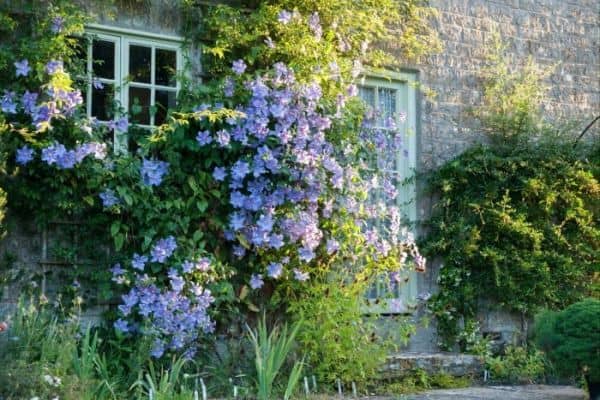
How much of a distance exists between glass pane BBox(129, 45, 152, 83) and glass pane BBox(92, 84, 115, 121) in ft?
0.79

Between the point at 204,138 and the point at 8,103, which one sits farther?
the point at 204,138

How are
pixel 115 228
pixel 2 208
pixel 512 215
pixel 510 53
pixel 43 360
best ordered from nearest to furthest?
pixel 43 360 < pixel 2 208 < pixel 115 228 < pixel 512 215 < pixel 510 53

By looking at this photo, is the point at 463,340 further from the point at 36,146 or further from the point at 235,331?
the point at 36,146

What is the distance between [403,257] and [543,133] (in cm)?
258

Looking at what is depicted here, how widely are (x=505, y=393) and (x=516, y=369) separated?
855 mm

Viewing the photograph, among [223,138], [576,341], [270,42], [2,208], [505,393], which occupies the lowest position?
[505,393]

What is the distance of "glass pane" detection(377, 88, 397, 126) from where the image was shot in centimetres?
836

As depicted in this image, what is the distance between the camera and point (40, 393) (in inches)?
205

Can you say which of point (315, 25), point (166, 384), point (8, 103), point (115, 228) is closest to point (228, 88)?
point (315, 25)

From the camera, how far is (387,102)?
8.43 meters

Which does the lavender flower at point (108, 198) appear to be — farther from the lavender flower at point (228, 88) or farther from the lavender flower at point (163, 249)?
the lavender flower at point (228, 88)

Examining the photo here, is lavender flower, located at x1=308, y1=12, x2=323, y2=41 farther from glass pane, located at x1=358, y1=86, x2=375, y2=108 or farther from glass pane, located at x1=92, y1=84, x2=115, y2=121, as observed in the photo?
glass pane, located at x1=92, y1=84, x2=115, y2=121

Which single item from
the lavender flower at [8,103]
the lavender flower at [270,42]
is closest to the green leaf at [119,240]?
the lavender flower at [8,103]

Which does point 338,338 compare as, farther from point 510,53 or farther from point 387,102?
point 510,53
